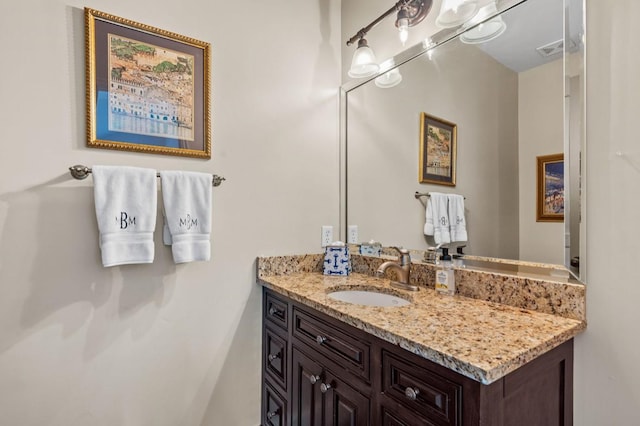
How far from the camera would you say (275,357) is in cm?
162

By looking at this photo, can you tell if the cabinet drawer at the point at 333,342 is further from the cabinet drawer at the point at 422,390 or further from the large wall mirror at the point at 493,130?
the large wall mirror at the point at 493,130

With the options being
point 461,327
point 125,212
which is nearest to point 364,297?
point 461,327

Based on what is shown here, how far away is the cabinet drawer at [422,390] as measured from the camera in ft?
2.62

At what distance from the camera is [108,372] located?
1.36 meters

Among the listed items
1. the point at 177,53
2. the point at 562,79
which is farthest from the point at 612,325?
A: the point at 177,53

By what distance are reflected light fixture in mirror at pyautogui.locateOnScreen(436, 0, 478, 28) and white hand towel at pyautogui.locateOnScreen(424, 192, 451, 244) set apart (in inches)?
30.0

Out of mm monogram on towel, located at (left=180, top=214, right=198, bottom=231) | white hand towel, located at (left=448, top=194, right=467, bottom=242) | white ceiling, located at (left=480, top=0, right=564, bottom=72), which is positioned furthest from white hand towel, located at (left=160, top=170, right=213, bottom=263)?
white ceiling, located at (left=480, top=0, right=564, bottom=72)

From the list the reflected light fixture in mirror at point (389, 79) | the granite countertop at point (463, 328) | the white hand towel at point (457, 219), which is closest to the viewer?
the granite countertop at point (463, 328)

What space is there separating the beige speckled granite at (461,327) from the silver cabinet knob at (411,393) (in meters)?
0.11

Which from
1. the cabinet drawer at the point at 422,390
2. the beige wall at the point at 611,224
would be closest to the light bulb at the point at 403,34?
the beige wall at the point at 611,224

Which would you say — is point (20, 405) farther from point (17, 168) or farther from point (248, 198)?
point (248, 198)

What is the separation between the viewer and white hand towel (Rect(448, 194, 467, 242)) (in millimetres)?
1469

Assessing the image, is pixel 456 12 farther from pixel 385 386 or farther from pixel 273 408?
pixel 273 408

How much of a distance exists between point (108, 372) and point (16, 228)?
676 millimetres
